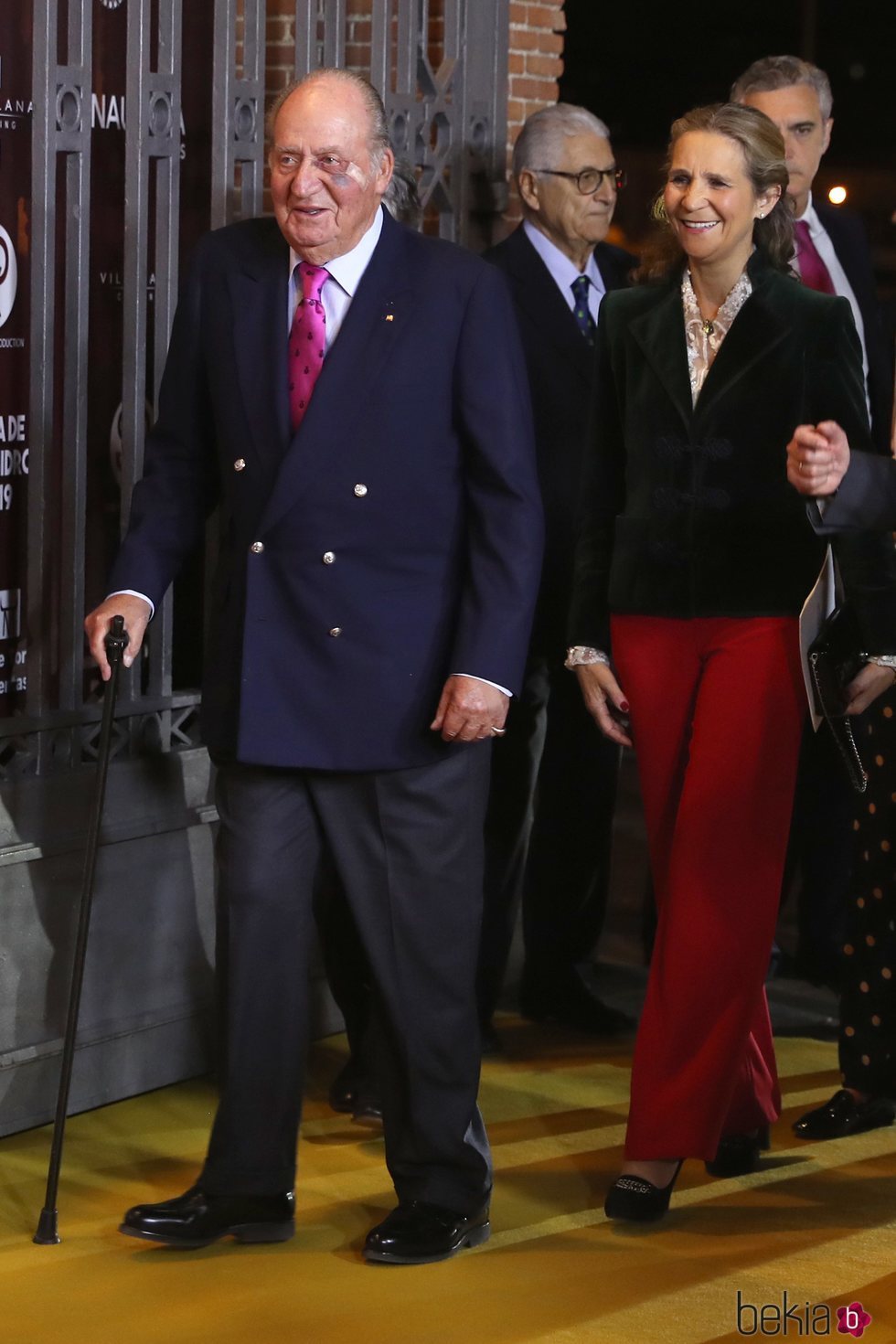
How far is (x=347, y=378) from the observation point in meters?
3.56

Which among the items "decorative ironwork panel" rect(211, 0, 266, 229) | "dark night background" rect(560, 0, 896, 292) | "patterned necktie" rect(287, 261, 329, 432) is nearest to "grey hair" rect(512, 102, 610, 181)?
"decorative ironwork panel" rect(211, 0, 266, 229)

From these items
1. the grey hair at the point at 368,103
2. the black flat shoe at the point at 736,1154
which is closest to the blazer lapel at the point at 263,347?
the grey hair at the point at 368,103

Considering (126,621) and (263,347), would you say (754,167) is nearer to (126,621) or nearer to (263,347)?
(263,347)

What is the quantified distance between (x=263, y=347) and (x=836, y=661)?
3.79 ft

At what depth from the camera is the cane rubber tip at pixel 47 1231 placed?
12.4ft

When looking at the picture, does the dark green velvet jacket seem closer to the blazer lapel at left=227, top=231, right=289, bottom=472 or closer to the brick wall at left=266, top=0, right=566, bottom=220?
the blazer lapel at left=227, top=231, right=289, bottom=472

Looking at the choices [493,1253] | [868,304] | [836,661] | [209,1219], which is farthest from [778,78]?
[209,1219]

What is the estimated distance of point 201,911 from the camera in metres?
4.81

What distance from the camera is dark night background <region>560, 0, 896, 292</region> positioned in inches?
797

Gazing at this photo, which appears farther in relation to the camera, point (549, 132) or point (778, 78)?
point (778, 78)

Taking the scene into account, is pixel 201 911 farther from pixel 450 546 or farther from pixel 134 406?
pixel 450 546

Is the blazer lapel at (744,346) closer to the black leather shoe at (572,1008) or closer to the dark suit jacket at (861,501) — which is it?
the dark suit jacket at (861,501)

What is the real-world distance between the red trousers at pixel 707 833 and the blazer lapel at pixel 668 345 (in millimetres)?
419

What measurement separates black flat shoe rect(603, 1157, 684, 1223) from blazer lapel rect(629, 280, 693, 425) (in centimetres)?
143
